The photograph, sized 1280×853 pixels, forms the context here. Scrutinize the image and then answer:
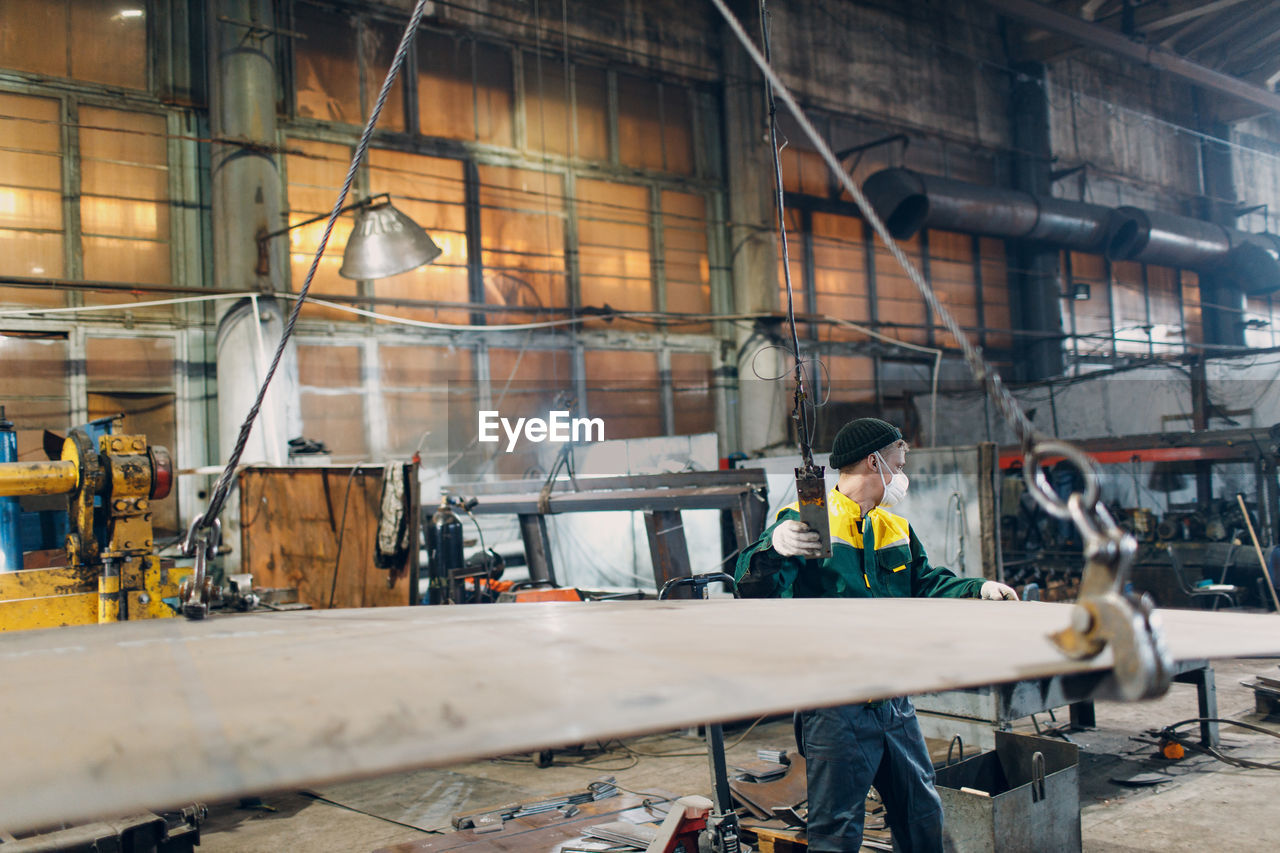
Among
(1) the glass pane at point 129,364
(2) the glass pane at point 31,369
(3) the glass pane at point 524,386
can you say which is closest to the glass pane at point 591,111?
(3) the glass pane at point 524,386

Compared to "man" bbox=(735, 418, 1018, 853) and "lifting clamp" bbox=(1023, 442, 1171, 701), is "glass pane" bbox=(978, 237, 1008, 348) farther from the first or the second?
"lifting clamp" bbox=(1023, 442, 1171, 701)

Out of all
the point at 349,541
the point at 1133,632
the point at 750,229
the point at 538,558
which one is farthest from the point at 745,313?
the point at 1133,632

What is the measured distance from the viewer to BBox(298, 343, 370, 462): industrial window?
30.9 feet

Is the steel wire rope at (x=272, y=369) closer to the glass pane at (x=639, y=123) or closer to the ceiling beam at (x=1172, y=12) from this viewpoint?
the glass pane at (x=639, y=123)

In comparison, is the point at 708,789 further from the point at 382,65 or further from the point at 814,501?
the point at 382,65

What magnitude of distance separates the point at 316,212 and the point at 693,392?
17.4 feet

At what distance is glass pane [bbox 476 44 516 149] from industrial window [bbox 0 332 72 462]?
5.32 m

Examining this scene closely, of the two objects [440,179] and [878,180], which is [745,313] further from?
[440,179]

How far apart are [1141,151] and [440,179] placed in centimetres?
1412

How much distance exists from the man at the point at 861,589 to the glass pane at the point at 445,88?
918 cm

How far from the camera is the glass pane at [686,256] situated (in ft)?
39.4

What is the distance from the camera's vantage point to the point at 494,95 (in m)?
11.0

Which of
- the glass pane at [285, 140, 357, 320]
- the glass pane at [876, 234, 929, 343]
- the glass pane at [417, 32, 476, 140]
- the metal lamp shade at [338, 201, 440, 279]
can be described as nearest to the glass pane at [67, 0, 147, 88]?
the glass pane at [285, 140, 357, 320]

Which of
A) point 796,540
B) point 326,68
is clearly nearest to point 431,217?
point 326,68
